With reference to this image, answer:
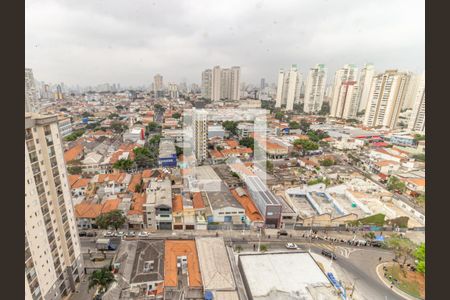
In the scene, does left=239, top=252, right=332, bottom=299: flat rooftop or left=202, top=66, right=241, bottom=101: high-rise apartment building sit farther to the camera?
left=202, top=66, right=241, bottom=101: high-rise apartment building

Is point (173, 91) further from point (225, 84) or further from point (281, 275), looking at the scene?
point (281, 275)

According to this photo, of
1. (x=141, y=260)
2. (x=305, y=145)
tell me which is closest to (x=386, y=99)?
(x=305, y=145)

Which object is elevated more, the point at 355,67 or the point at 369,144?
the point at 355,67

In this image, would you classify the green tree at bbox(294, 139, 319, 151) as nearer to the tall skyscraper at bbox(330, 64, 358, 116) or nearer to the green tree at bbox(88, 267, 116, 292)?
the green tree at bbox(88, 267, 116, 292)

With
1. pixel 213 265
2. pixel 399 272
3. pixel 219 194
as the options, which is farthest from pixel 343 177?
pixel 213 265

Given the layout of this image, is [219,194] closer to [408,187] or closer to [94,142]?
[408,187]

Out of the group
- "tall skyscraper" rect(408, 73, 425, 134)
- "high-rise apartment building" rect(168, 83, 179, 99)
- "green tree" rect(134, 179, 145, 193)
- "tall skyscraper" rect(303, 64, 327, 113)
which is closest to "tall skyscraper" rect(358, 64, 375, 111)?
"tall skyscraper" rect(303, 64, 327, 113)

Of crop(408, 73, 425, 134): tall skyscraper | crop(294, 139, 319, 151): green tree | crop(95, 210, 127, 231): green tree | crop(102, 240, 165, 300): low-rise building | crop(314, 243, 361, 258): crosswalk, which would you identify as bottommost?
crop(314, 243, 361, 258): crosswalk
